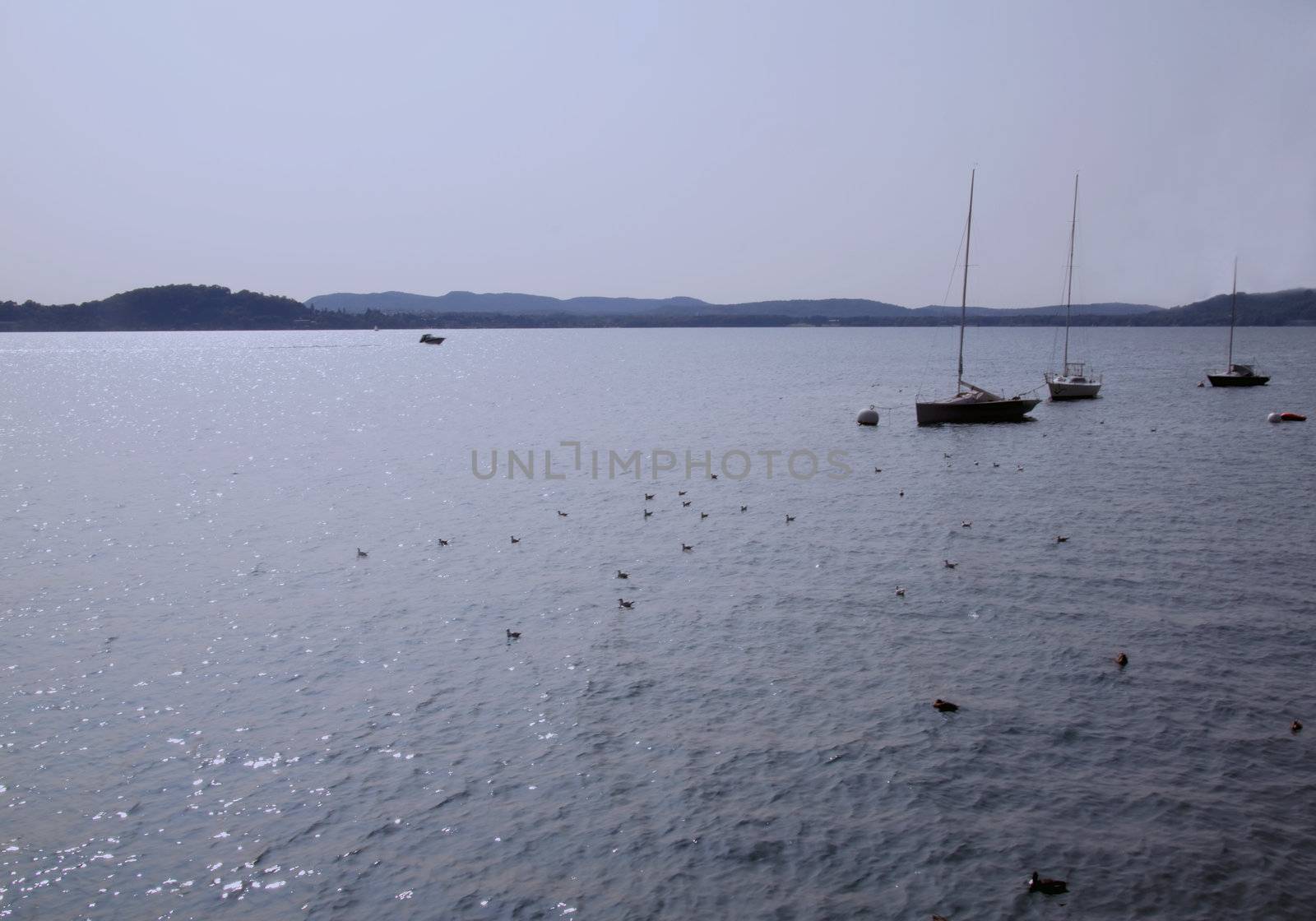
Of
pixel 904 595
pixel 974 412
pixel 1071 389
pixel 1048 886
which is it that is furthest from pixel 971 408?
pixel 1048 886

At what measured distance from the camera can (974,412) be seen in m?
63.0

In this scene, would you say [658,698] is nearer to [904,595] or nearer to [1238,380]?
[904,595]

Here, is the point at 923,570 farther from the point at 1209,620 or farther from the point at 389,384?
the point at 389,384

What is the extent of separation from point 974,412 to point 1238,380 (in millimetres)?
47277

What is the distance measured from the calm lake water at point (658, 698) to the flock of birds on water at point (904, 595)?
16 centimetres

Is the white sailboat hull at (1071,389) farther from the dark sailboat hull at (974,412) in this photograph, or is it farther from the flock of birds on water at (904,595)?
the flock of birds on water at (904,595)

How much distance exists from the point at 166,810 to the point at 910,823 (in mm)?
10244

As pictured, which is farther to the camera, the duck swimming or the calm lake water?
the calm lake water

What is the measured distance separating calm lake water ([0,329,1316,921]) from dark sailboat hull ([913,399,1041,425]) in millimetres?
21057

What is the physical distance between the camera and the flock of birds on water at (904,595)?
37.5 feet

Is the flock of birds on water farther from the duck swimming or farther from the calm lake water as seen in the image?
the calm lake water

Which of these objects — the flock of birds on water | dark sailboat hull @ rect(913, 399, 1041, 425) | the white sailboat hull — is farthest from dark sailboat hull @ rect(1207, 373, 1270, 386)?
the flock of birds on water

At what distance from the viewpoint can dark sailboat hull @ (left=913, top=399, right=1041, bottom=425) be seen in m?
62.0

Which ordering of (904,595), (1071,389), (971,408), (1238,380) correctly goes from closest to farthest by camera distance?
(904,595) → (971,408) → (1071,389) → (1238,380)
